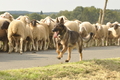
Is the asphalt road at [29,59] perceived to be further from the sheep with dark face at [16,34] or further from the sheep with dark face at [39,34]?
the sheep with dark face at [39,34]

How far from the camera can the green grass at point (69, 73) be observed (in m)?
9.34

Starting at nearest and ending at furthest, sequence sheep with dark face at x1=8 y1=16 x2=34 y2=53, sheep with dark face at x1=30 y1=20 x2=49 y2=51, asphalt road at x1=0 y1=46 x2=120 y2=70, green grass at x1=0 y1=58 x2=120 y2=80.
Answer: green grass at x1=0 y1=58 x2=120 y2=80 < asphalt road at x1=0 y1=46 x2=120 y2=70 < sheep with dark face at x1=8 y1=16 x2=34 y2=53 < sheep with dark face at x1=30 y1=20 x2=49 y2=51

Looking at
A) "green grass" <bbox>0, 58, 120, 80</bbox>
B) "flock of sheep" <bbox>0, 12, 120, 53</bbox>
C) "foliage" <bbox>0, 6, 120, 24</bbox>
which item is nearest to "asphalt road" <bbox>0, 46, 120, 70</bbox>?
"flock of sheep" <bbox>0, 12, 120, 53</bbox>

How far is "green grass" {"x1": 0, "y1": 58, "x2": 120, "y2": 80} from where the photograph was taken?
30.6 ft

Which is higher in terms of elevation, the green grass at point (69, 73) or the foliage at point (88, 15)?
the green grass at point (69, 73)

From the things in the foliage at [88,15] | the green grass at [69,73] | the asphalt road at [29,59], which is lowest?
the foliage at [88,15]

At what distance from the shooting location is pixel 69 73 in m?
10.1

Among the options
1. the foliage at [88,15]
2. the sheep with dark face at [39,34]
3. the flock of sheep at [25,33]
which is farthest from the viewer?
the foliage at [88,15]

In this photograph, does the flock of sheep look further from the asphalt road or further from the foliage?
the foliage

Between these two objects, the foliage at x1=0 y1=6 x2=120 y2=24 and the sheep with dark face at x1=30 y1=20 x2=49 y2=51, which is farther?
the foliage at x1=0 y1=6 x2=120 y2=24

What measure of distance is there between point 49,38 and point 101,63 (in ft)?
42.8

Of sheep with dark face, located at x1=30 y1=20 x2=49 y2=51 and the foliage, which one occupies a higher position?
sheep with dark face, located at x1=30 y1=20 x2=49 y2=51

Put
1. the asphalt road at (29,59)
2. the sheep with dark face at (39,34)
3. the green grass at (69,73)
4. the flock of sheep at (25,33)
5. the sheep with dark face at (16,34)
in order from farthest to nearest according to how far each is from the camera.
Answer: the sheep with dark face at (39,34), the flock of sheep at (25,33), the sheep with dark face at (16,34), the asphalt road at (29,59), the green grass at (69,73)

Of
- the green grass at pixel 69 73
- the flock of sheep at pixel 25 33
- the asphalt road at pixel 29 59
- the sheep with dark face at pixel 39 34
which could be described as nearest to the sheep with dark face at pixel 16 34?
the flock of sheep at pixel 25 33
